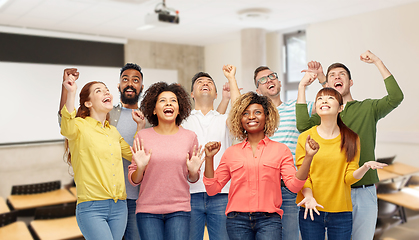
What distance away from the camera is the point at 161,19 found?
15.8 feet

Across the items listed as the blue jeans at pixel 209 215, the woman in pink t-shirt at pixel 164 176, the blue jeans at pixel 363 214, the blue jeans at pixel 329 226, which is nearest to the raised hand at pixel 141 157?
the woman in pink t-shirt at pixel 164 176

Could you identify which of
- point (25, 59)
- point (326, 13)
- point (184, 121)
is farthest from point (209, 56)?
point (184, 121)

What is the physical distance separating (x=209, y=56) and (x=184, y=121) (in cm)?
671

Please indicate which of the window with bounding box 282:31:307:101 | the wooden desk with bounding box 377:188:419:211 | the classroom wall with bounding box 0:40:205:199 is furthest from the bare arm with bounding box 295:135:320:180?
the classroom wall with bounding box 0:40:205:199

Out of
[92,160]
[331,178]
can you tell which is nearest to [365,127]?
[331,178]

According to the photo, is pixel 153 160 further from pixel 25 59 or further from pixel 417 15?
pixel 25 59

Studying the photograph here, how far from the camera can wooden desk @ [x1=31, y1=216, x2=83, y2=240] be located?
128 inches

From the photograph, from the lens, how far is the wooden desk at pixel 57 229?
3.26 m

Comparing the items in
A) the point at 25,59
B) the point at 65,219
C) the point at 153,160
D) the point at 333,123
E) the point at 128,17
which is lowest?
the point at 65,219

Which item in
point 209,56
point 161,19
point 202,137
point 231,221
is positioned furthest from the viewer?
point 209,56

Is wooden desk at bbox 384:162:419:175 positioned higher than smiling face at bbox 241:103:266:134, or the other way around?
smiling face at bbox 241:103:266:134

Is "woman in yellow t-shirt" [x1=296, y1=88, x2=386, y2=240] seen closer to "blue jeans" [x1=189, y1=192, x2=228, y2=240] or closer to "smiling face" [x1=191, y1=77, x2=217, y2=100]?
"blue jeans" [x1=189, y1=192, x2=228, y2=240]

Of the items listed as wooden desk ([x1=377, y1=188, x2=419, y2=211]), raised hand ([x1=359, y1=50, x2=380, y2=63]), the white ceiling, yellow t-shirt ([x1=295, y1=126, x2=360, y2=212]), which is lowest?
wooden desk ([x1=377, y1=188, x2=419, y2=211])

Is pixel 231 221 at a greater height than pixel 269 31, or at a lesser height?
lesser
